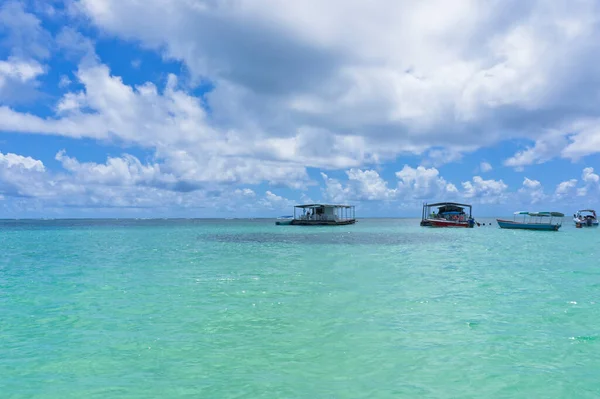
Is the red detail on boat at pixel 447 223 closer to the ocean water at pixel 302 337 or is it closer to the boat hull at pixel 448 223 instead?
the boat hull at pixel 448 223

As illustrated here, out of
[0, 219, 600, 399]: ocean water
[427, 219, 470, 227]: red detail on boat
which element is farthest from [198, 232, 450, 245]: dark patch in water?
[0, 219, 600, 399]: ocean water

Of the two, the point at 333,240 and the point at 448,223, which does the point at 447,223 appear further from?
the point at 333,240

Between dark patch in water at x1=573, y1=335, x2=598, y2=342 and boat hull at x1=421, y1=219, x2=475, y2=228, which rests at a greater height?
boat hull at x1=421, y1=219, x2=475, y2=228

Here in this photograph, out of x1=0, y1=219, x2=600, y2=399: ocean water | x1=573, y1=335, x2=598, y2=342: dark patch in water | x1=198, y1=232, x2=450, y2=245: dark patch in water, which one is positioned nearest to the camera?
x1=0, y1=219, x2=600, y2=399: ocean water

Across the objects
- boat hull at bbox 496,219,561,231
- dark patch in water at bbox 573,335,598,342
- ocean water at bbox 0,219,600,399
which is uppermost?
boat hull at bbox 496,219,561,231

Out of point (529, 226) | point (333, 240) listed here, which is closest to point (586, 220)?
point (529, 226)

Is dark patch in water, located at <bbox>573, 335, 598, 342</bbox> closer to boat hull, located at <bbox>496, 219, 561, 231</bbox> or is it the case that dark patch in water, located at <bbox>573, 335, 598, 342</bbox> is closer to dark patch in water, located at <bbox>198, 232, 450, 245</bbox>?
dark patch in water, located at <bbox>198, 232, 450, 245</bbox>

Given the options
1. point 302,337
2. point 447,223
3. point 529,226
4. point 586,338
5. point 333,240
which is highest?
point 447,223

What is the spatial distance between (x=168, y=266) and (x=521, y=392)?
70.8ft

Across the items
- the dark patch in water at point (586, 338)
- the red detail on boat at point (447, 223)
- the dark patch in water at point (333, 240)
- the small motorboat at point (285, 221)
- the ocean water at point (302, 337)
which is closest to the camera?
the ocean water at point (302, 337)

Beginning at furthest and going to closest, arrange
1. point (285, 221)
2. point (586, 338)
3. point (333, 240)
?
1. point (285, 221)
2. point (333, 240)
3. point (586, 338)

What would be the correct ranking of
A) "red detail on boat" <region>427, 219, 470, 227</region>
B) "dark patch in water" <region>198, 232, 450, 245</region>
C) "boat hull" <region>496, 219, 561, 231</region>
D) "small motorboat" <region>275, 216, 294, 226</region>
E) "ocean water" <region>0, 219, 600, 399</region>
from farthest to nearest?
"small motorboat" <region>275, 216, 294, 226</region>, "red detail on boat" <region>427, 219, 470, 227</region>, "boat hull" <region>496, 219, 561, 231</region>, "dark patch in water" <region>198, 232, 450, 245</region>, "ocean water" <region>0, 219, 600, 399</region>

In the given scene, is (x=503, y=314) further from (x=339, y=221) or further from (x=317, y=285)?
(x=339, y=221)

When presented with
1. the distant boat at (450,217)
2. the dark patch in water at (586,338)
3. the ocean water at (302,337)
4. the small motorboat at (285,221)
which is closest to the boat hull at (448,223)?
the distant boat at (450,217)
